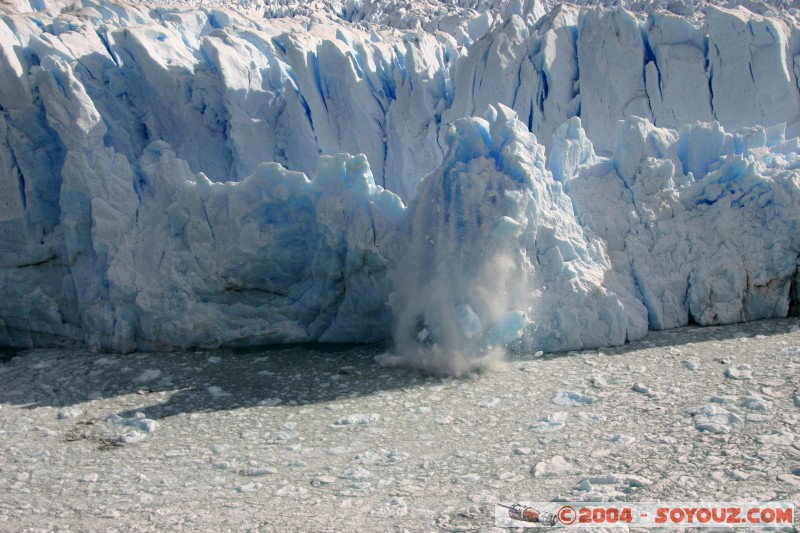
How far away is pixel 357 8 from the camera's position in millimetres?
20203

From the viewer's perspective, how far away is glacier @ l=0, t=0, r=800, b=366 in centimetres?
538

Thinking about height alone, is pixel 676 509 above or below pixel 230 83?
below

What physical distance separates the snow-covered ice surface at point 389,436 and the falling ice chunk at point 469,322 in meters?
0.30

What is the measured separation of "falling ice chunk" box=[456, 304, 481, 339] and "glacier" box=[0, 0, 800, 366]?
0.6 inches

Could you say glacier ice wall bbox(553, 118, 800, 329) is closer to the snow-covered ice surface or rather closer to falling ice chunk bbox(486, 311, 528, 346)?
the snow-covered ice surface

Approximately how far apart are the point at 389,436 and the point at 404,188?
4.25 m

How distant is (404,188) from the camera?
796 centimetres

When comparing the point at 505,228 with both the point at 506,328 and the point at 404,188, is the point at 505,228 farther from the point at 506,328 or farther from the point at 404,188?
the point at 404,188

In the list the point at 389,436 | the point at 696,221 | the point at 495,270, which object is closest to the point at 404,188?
the point at 495,270

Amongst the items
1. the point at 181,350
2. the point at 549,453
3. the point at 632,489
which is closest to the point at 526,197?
the point at 549,453

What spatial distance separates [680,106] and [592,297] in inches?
137

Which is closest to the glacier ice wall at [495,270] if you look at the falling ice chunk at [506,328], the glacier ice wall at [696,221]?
the falling ice chunk at [506,328]

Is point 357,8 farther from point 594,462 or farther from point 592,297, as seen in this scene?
point 594,462

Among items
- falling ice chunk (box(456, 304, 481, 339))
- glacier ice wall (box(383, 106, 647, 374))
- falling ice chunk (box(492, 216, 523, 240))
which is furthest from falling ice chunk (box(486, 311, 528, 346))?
falling ice chunk (box(492, 216, 523, 240))
